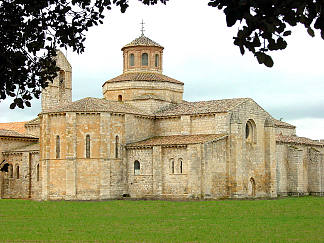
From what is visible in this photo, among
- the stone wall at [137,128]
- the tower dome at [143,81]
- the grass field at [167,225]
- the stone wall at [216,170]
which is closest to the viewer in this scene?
the grass field at [167,225]

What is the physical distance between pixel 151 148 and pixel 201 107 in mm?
5113

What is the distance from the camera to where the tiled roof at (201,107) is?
146 feet

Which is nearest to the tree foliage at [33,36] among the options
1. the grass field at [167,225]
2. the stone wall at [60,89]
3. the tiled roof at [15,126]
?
the grass field at [167,225]

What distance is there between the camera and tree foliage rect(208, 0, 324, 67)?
23.2ft

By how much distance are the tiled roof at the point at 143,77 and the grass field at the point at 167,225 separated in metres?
18.5

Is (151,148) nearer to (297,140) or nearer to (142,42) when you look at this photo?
(142,42)

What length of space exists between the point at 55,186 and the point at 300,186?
830 inches

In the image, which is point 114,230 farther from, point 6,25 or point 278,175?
point 278,175

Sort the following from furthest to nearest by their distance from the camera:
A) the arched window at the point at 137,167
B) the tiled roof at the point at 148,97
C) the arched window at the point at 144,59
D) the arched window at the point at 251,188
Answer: the arched window at the point at 144,59 → the tiled roof at the point at 148,97 → the arched window at the point at 251,188 → the arched window at the point at 137,167

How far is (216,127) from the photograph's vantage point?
1727 inches

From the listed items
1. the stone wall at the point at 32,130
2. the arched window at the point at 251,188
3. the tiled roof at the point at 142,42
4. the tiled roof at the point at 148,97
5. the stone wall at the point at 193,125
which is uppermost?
the tiled roof at the point at 142,42

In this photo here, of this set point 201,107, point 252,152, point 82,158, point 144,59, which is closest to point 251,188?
Answer: point 252,152

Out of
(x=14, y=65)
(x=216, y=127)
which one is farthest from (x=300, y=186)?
(x=14, y=65)

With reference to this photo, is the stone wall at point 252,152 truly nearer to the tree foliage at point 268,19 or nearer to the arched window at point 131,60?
the arched window at point 131,60
